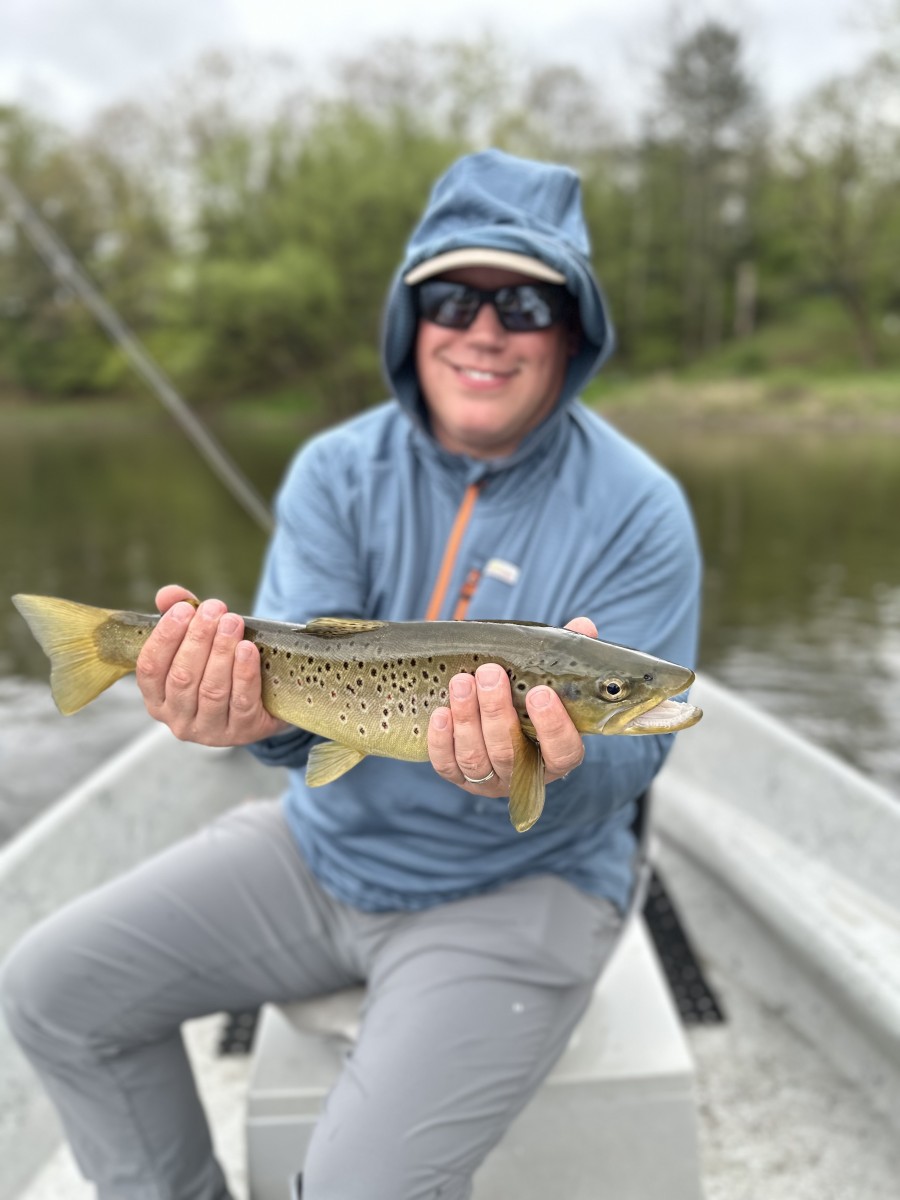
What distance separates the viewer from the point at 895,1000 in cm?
296

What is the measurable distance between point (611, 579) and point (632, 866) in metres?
0.89

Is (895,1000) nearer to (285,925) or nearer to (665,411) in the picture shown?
(285,925)

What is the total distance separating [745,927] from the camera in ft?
13.8

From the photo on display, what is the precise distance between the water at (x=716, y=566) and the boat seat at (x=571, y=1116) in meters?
5.22

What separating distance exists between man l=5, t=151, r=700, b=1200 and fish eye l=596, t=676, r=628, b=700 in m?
0.12

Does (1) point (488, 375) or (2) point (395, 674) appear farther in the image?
(1) point (488, 375)

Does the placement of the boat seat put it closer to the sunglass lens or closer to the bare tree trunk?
the sunglass lens

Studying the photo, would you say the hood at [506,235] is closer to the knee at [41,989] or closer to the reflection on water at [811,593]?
the knee at [41,989]

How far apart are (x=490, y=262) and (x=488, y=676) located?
132 centimetres

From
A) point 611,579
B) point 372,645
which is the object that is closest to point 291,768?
point 372,645

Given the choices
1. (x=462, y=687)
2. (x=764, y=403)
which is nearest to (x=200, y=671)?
(x=462, y=687)

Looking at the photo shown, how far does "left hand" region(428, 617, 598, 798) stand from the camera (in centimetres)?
195

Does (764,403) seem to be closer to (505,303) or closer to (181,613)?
(505,303)

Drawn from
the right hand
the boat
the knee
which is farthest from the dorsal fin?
the boat
